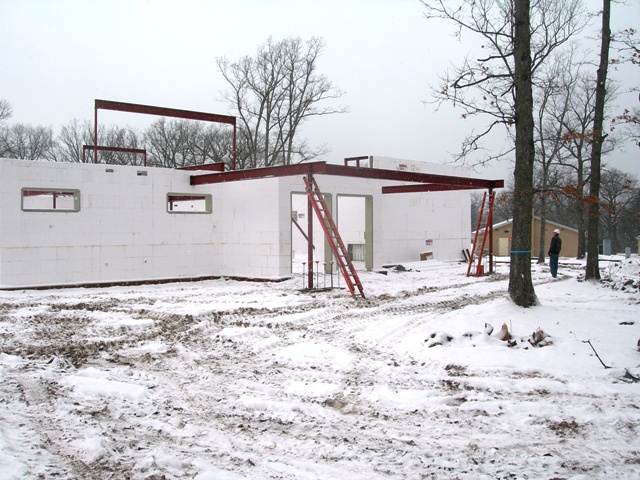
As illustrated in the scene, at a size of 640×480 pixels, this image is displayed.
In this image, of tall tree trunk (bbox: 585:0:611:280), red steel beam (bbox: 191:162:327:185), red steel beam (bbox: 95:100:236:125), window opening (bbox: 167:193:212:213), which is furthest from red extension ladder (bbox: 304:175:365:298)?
red steel beam (bbox: 95:100:236:125)

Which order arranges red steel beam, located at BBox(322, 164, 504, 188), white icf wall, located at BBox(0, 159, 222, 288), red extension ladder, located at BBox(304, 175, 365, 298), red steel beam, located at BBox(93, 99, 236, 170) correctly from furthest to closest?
red steel beam, located at BBox(93, 99, 236, 170) < white icf wall, located at BBox(0, 159, 222, 288) < red steel beam, located at BBox(322, 164, 504, 188) < red extension ladder, located at BBox(304, 175, 365, 298)

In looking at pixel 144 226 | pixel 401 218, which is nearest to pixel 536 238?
pixel 401 218

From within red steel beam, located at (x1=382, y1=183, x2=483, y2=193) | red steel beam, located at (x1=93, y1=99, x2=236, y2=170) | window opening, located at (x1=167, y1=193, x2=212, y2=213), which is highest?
red steel beam, located at (x1=93, y1=99, x2=236, y2=170)

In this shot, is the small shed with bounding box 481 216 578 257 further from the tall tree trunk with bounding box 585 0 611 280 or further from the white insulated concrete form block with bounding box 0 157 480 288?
the tall tree trunk with bounding box 585 0 611 280

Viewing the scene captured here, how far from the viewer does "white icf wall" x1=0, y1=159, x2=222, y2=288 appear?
14336 millimetres

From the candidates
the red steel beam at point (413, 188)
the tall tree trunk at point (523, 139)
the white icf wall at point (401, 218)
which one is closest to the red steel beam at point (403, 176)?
the red steel beam at point (413, 188)

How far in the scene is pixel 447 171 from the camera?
27094 mm

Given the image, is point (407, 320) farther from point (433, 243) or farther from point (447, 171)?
point (447, 171)

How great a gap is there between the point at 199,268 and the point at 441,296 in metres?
7.84

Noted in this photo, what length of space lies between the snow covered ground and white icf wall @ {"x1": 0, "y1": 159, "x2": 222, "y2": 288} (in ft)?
12.9

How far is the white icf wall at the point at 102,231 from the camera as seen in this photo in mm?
14336

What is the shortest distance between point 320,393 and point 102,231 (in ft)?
37.8

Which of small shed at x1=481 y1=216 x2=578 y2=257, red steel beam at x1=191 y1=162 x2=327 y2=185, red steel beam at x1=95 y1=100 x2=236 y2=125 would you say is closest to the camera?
red steel beam at x1=191 y1=162 x2=327 y2=185

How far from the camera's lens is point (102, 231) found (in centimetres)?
1552
